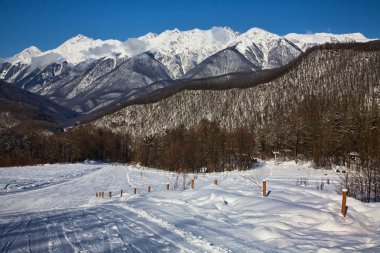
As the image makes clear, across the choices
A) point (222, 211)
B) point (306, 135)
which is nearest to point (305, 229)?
point (222, 211)

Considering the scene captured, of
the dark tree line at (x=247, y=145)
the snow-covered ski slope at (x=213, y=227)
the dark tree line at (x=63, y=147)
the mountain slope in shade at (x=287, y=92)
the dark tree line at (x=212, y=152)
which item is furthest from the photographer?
the mountain slope in shade at (x=287, y=92)

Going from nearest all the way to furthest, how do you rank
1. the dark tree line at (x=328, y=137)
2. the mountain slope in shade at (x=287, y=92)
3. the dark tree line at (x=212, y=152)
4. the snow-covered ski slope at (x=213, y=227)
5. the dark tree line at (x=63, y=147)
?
1. the snow-covered ski slope at (x=213, y=227)
2. the dark tree line at (x=328, y=137)
3. the dark tree line at (x=212, y=152)
4. the dark tree line at (x=63, y=147)
5. the mountain slope in shade at (x=287, y=92)

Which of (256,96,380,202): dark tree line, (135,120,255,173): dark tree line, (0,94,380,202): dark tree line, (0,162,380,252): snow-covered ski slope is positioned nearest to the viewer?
(0,162,380,252): snow-covered ski slope

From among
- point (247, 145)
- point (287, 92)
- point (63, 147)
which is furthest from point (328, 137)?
point (287, 92)

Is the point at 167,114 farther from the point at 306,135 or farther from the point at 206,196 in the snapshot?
the point at 206,196

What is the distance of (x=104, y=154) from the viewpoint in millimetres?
133500

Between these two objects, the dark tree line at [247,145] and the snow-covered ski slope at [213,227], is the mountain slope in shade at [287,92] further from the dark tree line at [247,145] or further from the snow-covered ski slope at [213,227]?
the snow-covered ski slope at [213,227]

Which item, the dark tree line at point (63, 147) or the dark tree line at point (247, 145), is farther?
the dark tree line at point (63, 147)

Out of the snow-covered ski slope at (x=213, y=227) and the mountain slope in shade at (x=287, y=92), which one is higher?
the mountain slope in shade at (x=287, y=92)

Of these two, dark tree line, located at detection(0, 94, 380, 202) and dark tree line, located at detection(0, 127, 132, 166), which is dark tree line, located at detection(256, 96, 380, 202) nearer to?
dark tree line, located at detection(0, 94, 380, 202)

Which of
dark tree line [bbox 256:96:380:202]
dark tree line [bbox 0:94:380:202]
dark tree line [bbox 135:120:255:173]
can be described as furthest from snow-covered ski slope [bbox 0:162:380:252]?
dark tree line [bbox 135:120:255:173]

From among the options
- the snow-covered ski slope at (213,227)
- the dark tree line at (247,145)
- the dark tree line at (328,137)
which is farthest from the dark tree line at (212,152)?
the snow-covered ski slope at (213,227)

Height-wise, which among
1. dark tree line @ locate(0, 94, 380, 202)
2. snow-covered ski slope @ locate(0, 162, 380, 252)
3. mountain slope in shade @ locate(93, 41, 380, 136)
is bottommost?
snow-covered ski slope @ locate(0, 162, 380, 252)

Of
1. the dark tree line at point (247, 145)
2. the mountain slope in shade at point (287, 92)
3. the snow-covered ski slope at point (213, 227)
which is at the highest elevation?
the mountain slope in shade at point (287, 92)
